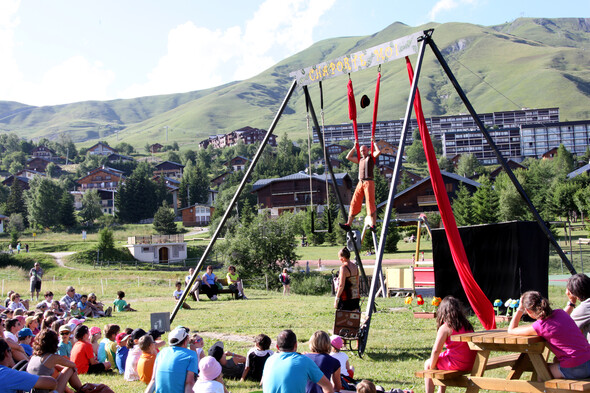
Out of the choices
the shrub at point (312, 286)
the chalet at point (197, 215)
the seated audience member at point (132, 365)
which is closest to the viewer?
the seated audience member at point (132, 365)

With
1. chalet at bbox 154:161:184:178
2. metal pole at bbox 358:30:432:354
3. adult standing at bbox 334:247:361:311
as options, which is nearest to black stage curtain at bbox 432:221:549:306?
metal pole at bbox 358:30:432:354

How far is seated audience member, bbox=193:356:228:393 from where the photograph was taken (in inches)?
237

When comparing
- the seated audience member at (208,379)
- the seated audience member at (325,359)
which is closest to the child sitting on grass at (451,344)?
the seated audience member at (325,359)

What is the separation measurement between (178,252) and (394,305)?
5429 cm

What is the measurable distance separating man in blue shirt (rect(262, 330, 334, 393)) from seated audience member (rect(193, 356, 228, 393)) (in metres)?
0.67

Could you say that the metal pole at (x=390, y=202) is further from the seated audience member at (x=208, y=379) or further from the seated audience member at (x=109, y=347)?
the seated audience member at (x=109, y=347)

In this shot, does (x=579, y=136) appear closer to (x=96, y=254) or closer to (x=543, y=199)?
(x=543, y=199)

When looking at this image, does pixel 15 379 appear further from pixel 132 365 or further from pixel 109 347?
pixel 109 347

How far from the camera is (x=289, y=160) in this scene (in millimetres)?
135000

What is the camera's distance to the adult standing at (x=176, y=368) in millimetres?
6305

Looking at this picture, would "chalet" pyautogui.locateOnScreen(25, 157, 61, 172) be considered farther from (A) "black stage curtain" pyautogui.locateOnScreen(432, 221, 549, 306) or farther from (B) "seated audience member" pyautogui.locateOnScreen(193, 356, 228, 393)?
(B) "seated audience member" pyautogui.locateOnScreen(193, 356, 228, 393)

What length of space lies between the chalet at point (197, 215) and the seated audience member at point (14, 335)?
3654 inches

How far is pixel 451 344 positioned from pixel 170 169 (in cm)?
15791

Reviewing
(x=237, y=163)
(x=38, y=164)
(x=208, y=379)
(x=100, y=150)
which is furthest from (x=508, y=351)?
(x=100, y=150)
